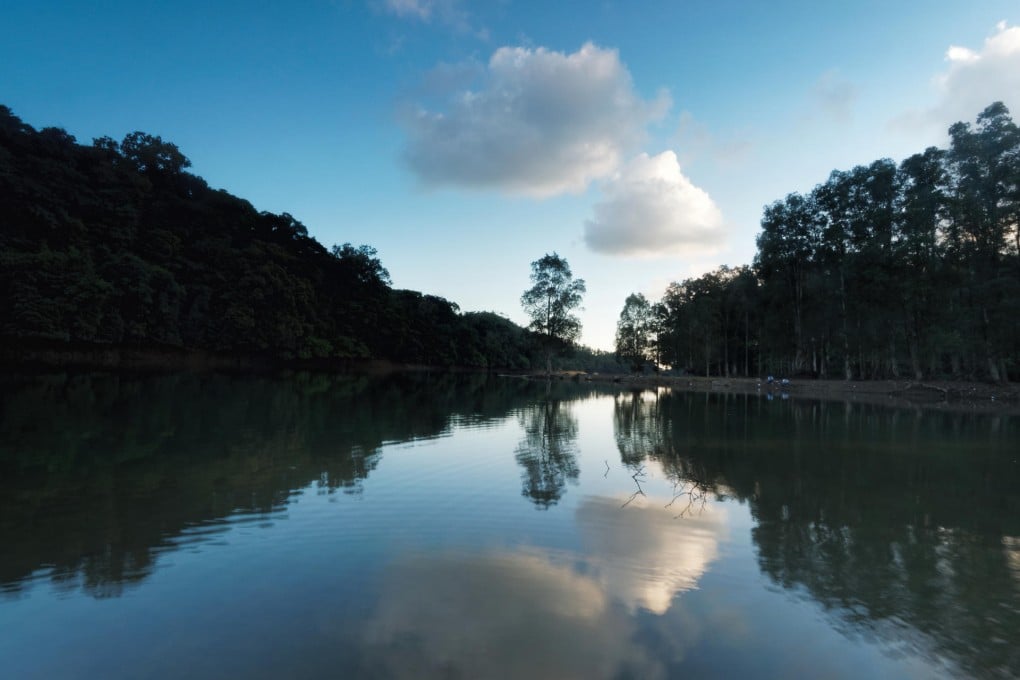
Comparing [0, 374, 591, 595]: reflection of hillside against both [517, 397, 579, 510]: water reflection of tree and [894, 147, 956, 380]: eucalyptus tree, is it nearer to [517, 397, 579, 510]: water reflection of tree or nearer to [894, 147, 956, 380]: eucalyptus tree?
[517, 397, 579, 510]: water reflection of tree

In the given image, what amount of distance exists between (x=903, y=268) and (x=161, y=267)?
67489 millimetres

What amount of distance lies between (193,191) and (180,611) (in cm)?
7764

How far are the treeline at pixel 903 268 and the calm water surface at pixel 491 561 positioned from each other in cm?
3031

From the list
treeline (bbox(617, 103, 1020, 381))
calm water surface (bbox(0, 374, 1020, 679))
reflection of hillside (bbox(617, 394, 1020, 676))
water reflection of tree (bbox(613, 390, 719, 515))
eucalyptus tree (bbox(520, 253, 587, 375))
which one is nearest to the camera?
calm water surface (bbox(0, 374, 1020, 679))

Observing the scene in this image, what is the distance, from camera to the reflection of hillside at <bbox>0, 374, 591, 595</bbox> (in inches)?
248

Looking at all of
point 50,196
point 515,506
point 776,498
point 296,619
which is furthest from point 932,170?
point 50,196

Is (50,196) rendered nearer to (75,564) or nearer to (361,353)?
(361,353)

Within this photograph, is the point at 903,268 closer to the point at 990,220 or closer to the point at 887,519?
the point at 990,220

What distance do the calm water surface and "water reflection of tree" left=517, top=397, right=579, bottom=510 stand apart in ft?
0.46

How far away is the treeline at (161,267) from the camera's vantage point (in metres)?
42.6

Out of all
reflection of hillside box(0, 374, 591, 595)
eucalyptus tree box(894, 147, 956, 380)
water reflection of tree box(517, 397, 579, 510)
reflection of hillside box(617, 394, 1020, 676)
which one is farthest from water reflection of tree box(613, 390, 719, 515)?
eucalyptus tree box(894, 147, 956, 380)

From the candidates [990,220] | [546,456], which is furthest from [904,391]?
[546,456]

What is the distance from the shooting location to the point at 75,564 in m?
5.82

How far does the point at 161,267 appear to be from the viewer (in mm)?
53094
